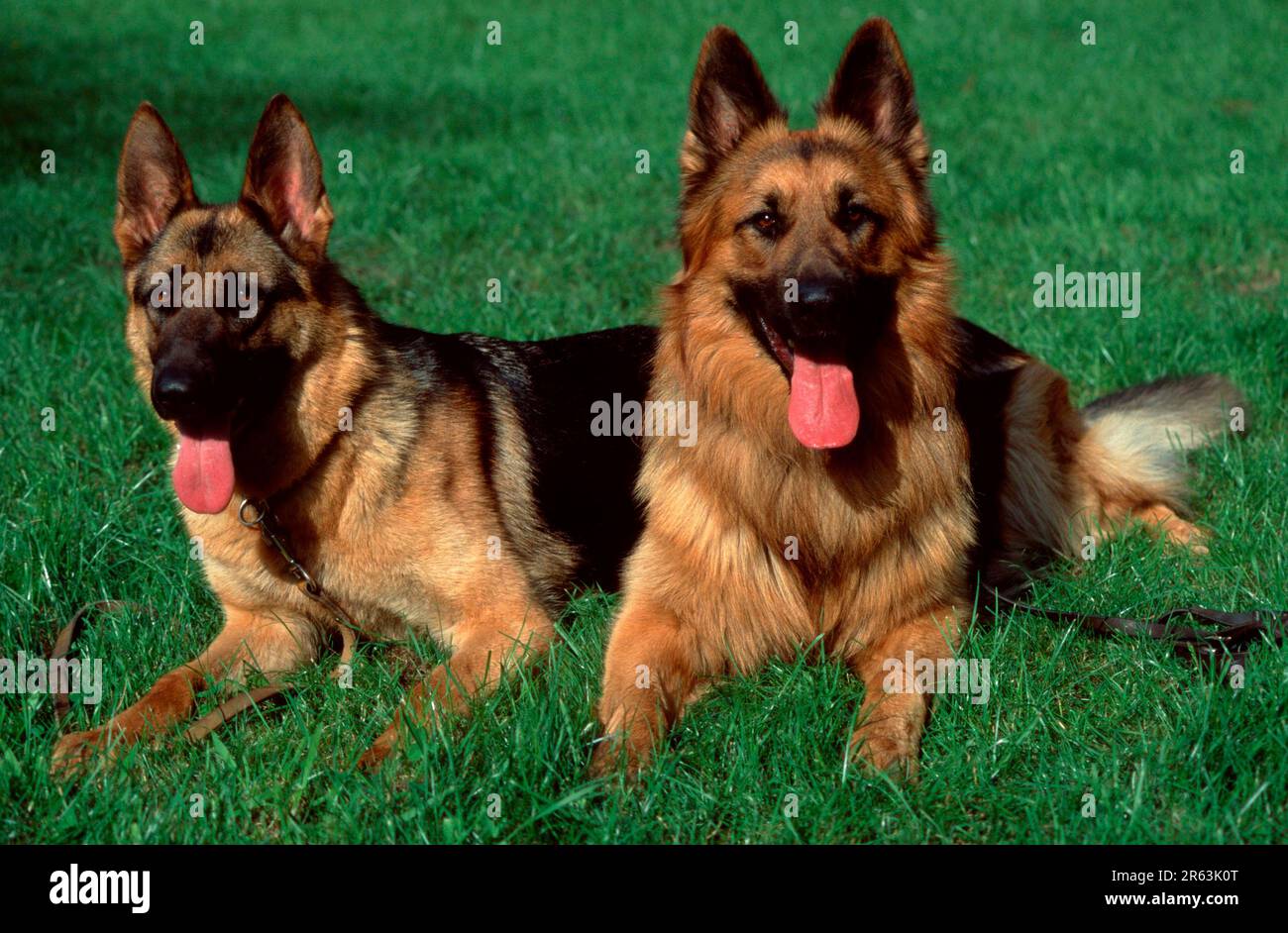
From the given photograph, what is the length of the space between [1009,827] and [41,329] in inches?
233

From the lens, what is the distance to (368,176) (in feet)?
28.7

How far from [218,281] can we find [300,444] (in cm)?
59

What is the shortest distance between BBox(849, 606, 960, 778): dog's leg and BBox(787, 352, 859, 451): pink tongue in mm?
696

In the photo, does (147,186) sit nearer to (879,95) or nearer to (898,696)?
(879,95)

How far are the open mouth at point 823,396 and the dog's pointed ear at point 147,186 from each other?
6.97 ft

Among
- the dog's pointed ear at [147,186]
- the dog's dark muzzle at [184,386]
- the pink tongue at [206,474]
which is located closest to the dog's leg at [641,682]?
the pink tongue at [206,474]

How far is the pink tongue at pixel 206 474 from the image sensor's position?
138 inches

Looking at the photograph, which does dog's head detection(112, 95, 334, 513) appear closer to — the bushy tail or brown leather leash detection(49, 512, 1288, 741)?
brown leather leash detection(49, 512, 1288, 741)

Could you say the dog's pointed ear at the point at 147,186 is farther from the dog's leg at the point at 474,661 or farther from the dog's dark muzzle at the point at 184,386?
the dog's leg at the point at 474,661

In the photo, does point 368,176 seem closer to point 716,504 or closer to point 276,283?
point 276,283

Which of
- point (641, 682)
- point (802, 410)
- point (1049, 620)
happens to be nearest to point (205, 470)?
point (641, 682)

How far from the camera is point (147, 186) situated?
379cm

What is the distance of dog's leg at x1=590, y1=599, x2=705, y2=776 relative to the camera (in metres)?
3.11

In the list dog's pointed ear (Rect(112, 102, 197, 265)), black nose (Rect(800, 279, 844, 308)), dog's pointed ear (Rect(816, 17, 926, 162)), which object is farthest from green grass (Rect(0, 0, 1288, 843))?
dog's pointed ear (Rect(816, 17, 926, 162))
